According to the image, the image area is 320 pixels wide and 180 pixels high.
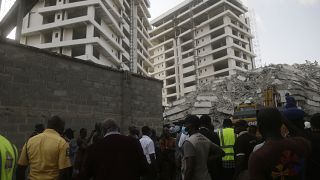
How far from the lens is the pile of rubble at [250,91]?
25.0 m

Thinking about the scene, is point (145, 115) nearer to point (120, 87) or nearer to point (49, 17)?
point (120, 87)

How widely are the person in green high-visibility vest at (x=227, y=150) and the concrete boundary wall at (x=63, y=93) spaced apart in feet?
18.6

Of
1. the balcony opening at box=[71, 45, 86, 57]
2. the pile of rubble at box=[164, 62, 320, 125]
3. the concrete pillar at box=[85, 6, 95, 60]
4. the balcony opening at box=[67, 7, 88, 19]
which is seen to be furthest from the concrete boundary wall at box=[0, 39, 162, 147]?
the balcony opening at box=[67, 7, 88, 19]

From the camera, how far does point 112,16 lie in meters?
47.4

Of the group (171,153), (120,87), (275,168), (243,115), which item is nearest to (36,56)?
(120,87)

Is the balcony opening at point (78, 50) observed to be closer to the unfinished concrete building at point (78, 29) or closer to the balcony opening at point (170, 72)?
the unfinished concrete building at point (78, 29)

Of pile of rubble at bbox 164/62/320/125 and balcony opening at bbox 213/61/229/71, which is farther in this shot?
balcony opening at bbox 213/61/229/71

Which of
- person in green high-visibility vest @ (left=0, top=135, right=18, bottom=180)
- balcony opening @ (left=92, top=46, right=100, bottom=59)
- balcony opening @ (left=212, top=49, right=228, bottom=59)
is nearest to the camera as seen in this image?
person in green high-visibility vest @ (left=0, top=135, right=18, bottom=180)

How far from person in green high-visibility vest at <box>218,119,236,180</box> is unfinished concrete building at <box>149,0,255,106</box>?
5155 cm

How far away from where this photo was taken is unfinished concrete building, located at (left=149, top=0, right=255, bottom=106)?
59.1m

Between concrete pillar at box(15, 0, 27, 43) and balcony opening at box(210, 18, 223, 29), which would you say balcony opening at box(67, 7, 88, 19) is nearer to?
balcony opening at box(210, 18, 223, 29)

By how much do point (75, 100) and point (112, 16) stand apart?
1554 inches

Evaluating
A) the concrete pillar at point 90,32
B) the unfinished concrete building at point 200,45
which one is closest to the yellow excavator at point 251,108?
the concrete pillar at point 90,32

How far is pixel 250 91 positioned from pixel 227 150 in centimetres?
2402
